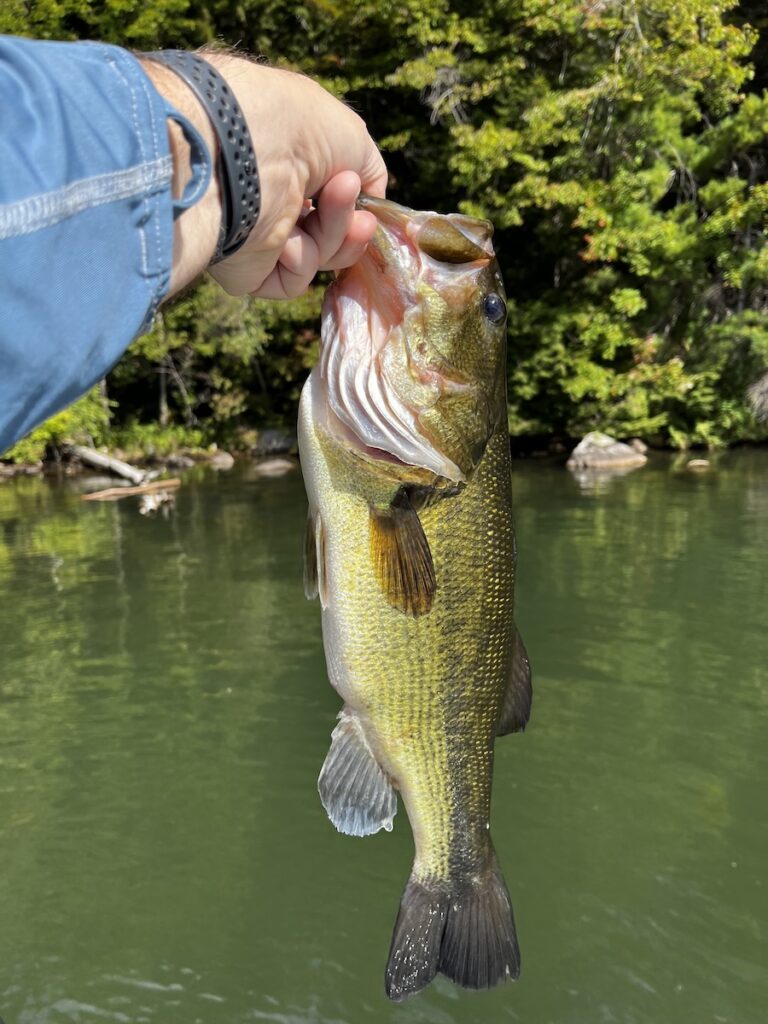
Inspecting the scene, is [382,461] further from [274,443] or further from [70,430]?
[274,443]

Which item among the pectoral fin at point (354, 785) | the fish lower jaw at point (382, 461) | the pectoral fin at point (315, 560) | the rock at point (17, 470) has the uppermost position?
the fish lower jaw at point (382, 461)

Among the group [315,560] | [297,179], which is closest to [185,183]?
[297,179]

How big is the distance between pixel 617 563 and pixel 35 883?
726 cm

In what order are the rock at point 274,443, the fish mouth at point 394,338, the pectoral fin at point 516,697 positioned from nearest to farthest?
the fish mouth at point 394,338 → the pectoral fin at point 516,697 → the rock at point 274,443

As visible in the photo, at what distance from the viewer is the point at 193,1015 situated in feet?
12.8

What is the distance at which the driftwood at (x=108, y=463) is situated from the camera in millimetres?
18914

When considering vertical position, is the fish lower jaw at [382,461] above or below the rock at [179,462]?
above

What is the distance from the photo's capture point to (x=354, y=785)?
91.3 inches

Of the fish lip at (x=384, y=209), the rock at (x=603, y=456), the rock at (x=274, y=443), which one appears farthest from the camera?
the rock at (x=274, y=443)

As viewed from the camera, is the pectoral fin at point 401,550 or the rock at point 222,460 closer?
the pectoral fin at point 401,550

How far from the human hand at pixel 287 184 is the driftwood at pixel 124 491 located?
15326 millimetres

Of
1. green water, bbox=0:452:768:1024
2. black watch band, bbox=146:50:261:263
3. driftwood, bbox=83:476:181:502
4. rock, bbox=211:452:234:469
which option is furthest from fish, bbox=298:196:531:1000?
rock, bbox=211:452:234:469

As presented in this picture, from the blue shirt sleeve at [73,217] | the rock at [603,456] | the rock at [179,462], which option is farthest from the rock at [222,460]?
the blue shirt sleeve at [73,217]

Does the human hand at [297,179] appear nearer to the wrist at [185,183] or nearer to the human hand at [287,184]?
the human hand at [287,184]
